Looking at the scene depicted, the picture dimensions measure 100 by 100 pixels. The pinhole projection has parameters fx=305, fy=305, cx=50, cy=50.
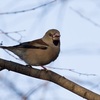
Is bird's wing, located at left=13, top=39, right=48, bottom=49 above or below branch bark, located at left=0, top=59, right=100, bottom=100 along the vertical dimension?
below

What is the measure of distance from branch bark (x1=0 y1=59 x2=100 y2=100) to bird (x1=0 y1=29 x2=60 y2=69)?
639 mm

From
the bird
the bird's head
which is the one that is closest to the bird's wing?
the bird

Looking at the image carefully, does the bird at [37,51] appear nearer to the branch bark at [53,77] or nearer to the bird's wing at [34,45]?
the bird's wing at [34,45]

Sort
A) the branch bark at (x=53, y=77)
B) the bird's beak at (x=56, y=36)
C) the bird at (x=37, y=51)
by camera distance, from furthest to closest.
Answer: the bird's beak at (x=56, y=36) < the bird at (x=37, y=51) < the branch bark at (x=53, y=77)

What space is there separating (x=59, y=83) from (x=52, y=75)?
104 millimetres

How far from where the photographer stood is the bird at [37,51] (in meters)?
3.12

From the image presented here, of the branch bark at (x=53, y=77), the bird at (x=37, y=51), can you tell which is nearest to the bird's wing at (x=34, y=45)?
the bird at (x=37, y=51)

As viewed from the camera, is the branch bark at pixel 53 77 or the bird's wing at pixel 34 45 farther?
the bird's wing at pixel 34 45

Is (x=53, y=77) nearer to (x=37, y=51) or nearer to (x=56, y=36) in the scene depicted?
(x=37, y=51)

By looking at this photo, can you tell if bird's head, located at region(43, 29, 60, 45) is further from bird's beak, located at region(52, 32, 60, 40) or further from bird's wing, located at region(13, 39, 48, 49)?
bird's wing, located at region(13, 39, 48, 49)

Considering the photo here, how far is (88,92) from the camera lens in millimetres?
2141

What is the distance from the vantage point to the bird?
3.12 meters

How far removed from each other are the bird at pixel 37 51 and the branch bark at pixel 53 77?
0.64 m

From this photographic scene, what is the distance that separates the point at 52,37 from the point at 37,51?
0.90 ft
